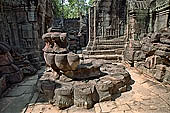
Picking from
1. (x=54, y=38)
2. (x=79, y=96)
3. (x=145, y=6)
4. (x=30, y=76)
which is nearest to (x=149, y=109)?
(x=79, y=96)

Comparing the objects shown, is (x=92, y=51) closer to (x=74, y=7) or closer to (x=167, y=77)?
(x=167, y=77)

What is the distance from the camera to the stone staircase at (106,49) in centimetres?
768

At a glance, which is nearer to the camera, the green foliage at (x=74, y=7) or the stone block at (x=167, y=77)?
the stone block at (x=167, y=77)

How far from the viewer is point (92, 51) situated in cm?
794

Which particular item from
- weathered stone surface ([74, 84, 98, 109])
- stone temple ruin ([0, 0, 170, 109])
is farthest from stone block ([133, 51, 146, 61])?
weathered stone surface ([74, 84, 98, 109])

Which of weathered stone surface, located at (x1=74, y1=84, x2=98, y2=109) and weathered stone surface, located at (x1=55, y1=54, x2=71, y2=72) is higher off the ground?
weathered stone surface, located at (x1=55, y1=54, x2=71, y2=72)

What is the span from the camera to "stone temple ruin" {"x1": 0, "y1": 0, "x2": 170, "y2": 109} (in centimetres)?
344

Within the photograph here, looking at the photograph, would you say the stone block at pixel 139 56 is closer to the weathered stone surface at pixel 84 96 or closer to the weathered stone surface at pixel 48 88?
the weathered stone surface at pixel 84 96

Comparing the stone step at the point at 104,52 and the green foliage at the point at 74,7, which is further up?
the green foliage at the point at 74,7

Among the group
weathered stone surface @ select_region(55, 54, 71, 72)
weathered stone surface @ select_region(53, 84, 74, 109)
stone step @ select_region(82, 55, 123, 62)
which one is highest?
weathered stone surface @ select_region(55, 54, 71, 72)

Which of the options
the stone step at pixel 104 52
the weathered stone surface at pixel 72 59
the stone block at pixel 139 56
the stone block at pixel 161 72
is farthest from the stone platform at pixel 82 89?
the stone step at pixel 104 52

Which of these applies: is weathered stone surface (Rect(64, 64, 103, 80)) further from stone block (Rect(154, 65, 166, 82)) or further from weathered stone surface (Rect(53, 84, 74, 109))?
stone block (Rect(154, 65, 166, 82))

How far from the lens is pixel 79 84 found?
3.46m

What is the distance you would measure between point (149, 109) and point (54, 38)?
118 inches
